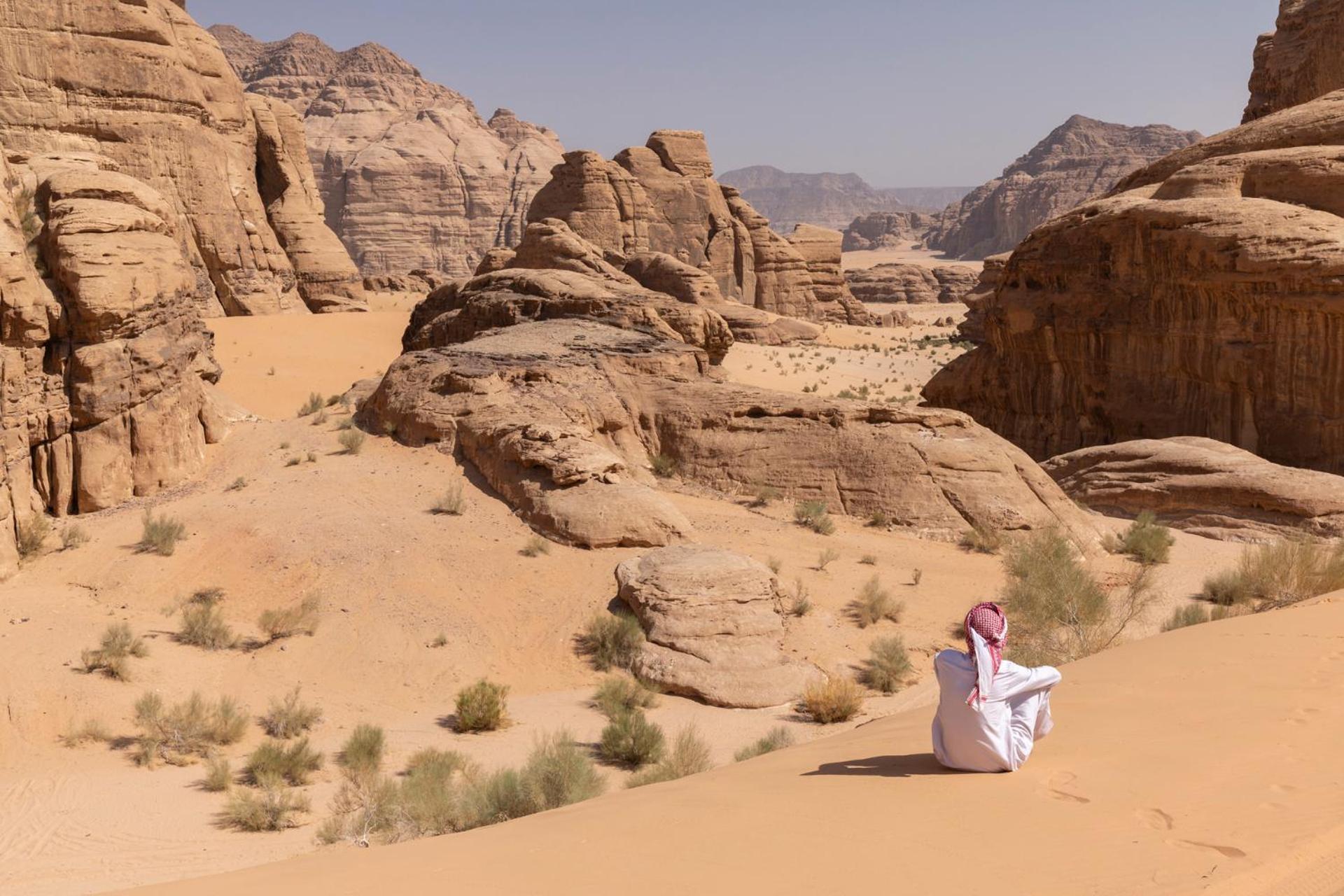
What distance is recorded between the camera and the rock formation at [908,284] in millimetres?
69125

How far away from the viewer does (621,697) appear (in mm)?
8188

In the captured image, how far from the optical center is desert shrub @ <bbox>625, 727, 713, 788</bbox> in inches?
258

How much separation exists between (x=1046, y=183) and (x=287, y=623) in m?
115

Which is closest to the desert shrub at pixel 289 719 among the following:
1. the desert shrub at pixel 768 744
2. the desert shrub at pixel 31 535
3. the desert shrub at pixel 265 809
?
the desert shrub at pixel 265 809

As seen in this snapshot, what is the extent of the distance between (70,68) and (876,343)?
31452 mm

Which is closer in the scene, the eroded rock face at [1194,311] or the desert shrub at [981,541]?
the desert shrub at [981,541]

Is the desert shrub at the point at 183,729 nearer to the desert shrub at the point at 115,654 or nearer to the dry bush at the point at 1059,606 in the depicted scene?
the desert shrub at the point at 115,654

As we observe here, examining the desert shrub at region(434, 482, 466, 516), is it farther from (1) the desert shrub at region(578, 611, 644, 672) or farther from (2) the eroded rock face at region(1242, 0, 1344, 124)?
(2) the eroded rock face at region(1242, 0, 1344, 124)

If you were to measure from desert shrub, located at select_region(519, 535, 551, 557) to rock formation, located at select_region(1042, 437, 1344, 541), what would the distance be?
8.54 m

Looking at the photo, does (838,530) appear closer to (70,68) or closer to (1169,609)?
(1169,609)

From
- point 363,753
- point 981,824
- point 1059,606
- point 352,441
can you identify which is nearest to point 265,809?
point 363,753

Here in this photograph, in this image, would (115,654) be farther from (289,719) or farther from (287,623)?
(289,719)

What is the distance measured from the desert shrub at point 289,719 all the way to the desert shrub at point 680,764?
2619 millimetres

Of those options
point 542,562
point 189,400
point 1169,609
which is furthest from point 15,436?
point 1169,609
